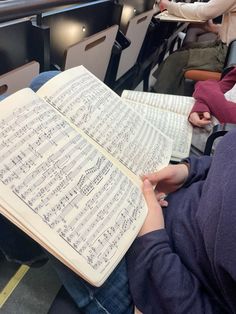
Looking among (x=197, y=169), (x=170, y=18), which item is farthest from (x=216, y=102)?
(x=170, y=18)

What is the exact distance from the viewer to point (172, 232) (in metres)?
0.70

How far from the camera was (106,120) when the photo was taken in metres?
0.77

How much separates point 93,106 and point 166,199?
306mm

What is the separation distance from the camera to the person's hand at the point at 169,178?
2.49ft

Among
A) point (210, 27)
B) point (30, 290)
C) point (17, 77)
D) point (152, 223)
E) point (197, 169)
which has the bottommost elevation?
point (210, 27)

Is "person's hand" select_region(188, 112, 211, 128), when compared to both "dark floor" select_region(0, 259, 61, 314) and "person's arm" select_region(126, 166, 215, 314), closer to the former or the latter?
"person's arm" select_region(126, 166, 215, 314)

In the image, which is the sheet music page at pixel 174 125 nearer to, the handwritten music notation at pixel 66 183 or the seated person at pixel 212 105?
the seated person at pixel 212 105

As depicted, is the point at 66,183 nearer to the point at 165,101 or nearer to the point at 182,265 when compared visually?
the point at 182,265

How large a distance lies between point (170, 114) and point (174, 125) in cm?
9

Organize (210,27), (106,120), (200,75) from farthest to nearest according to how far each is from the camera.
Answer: (210,27)
(200,75)
(106,120)

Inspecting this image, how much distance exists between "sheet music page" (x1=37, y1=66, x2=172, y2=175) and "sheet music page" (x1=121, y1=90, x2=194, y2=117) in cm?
44

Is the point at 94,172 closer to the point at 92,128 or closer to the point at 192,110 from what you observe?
the point at 92,128

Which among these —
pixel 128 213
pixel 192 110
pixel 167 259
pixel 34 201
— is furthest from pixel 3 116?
pixel 192 110

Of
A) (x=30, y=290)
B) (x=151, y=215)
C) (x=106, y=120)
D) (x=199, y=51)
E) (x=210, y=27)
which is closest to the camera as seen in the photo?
(x=151, y=215)
